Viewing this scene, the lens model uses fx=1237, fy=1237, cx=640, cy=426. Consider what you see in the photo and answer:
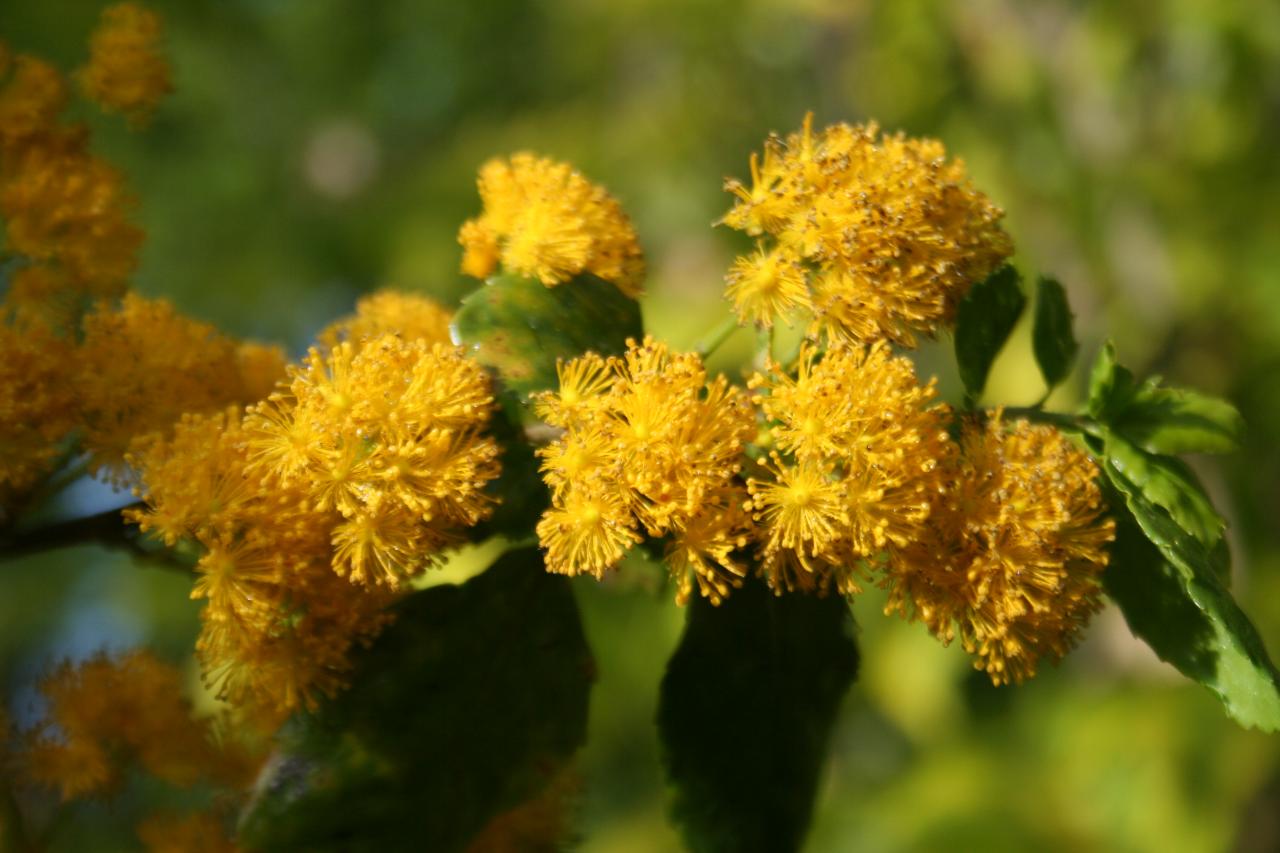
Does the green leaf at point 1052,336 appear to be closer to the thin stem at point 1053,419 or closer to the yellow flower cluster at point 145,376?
the thin stem at point 1053,419

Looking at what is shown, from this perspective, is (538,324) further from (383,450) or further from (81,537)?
(81,537)

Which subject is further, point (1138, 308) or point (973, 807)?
point (1138, 308)

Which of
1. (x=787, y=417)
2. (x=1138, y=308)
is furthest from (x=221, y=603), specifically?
(x=1138, y=308)

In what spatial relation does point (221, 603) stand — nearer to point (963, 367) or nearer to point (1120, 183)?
point (963, 367)

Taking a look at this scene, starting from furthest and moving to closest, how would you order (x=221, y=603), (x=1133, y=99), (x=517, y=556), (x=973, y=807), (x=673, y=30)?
(x=673, y=30) < (x=1133, y=99) < (x=973, y=807) < (x=517, y=556) < (x=221, y=603)

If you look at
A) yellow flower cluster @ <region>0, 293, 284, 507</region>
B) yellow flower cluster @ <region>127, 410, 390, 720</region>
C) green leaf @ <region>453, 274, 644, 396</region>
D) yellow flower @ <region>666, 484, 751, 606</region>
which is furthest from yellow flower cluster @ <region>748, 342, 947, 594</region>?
yellow flower cluster @ <region>0, 293, 284, 507</region>

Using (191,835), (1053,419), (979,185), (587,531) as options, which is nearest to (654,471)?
(587,531)
